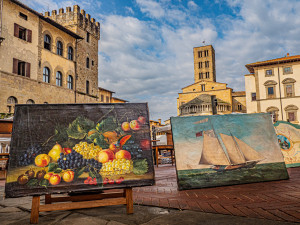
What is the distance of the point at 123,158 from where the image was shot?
2.65m

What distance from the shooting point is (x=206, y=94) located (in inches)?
2405

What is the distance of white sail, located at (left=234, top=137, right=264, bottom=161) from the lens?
415 centimetres

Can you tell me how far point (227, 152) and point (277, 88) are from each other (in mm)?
37501

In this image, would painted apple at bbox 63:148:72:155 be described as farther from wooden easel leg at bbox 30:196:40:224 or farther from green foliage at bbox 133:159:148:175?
green foliage at bbox 133:159:148:175

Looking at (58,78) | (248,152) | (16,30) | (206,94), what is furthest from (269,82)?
(248,152)

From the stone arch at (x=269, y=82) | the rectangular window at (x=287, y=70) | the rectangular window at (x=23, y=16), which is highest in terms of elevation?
the rectangular window at (x=23, y=16)

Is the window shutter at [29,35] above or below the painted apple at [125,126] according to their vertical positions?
above

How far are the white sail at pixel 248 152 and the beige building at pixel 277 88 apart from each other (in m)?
35.0

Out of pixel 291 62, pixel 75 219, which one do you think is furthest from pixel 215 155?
pixel 291 62

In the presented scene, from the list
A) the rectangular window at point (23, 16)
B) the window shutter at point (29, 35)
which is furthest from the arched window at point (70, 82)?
the rectangular window at point (23, 16)

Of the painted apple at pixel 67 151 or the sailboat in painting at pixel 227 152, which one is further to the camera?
Answer: the sailboat in painting at pixel 227 152

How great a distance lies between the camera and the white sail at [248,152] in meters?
4.15

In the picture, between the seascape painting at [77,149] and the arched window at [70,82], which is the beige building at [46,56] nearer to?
the arched window at [70,82]

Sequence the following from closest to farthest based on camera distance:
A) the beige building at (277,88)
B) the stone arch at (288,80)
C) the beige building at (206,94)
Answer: the beige building at (277,88) < the stone arch at (288,80) < the beige building at (206,94)
